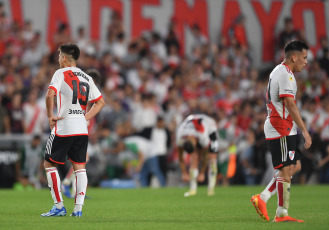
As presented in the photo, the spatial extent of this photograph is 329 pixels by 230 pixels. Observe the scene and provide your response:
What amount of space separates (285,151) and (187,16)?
19.7m

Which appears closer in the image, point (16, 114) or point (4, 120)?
point (4, 120)

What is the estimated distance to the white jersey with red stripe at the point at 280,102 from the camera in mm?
9354

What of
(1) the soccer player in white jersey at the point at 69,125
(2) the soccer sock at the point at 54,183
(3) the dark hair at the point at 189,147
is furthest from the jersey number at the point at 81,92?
(3) the dark hair at the point at 189,147

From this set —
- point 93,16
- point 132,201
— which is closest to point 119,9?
point 93,16

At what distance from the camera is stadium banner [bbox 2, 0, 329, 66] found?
26906mm

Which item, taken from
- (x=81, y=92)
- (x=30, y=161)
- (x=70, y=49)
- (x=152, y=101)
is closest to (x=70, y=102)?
(x=81, y=92)

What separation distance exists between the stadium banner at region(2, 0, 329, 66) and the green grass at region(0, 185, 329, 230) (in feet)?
42.4

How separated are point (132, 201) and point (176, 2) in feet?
50.9

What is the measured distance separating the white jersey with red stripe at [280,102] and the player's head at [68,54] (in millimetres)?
2772

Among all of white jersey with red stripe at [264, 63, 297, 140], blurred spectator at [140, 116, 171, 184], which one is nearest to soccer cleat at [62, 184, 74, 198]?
white jersey with red stripe at [264, 63, 297, 140]

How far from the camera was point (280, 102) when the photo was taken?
31.3 ft

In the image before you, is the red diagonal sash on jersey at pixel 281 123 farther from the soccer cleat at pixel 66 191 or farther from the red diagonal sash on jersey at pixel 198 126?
the red diagonal sash on jersey at pixel 198 126

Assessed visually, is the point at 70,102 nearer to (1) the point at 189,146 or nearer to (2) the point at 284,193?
(2) the point at 284,193

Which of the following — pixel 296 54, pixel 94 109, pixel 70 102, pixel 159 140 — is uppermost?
pixel 296 54
